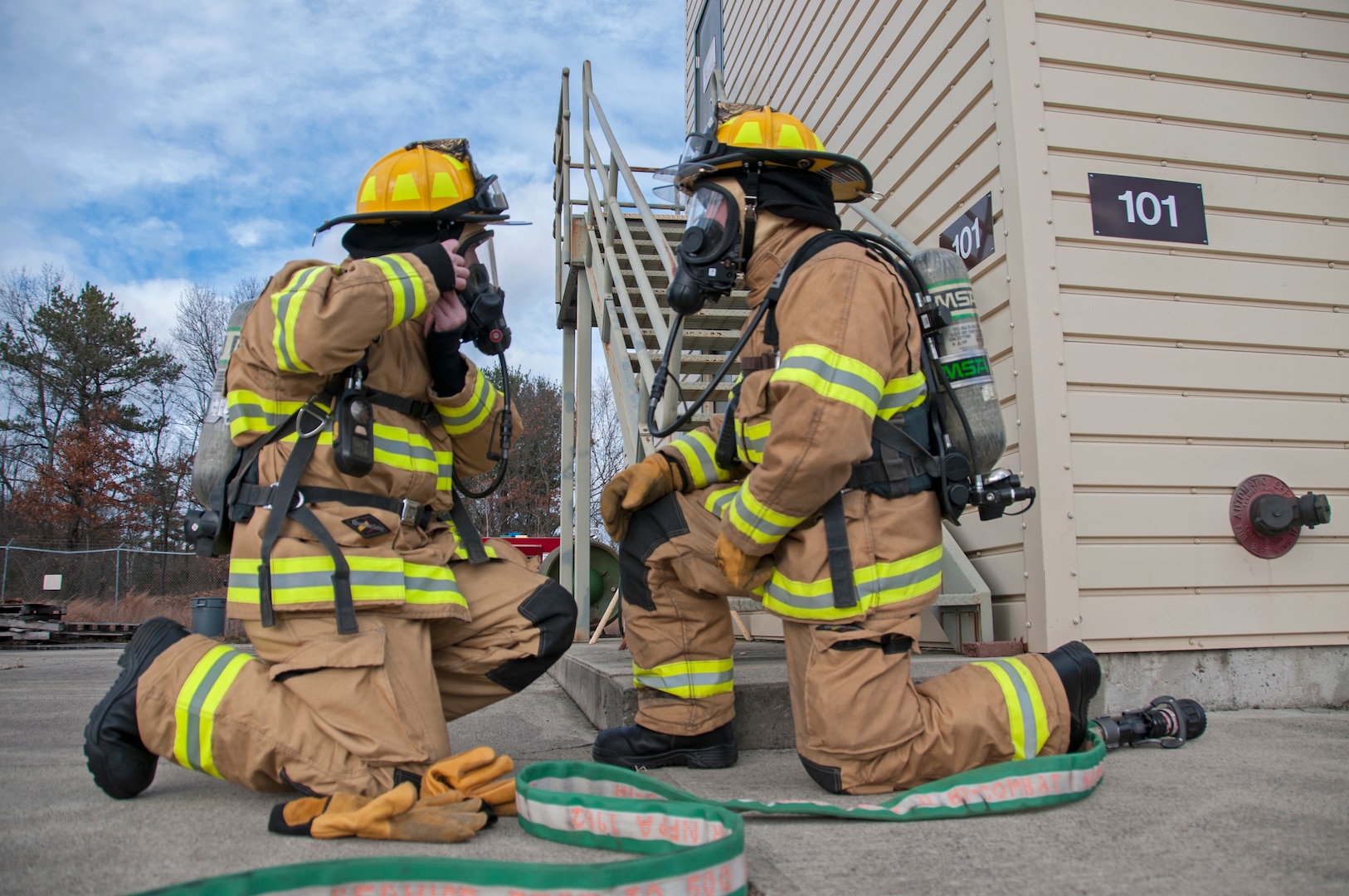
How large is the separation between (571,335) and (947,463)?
6.00 metres

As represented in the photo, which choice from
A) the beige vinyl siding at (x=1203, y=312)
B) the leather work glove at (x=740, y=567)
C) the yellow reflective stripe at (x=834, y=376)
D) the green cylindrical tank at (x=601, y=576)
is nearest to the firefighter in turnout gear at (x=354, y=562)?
the leather work glove at (x=740, y=567)

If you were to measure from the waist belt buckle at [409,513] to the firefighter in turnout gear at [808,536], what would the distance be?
1.83 ft

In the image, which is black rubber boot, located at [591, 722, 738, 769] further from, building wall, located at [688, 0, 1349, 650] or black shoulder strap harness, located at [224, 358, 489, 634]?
building wall, located at [688, 0, 1349, 650]

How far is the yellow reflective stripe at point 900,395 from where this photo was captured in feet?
7.86

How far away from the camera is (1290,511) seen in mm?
3436

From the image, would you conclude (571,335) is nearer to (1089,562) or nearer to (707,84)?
(707,84)

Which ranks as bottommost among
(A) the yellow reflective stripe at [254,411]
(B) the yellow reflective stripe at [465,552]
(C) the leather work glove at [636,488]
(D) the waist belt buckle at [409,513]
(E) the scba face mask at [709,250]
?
(B) the yellow reflective stripe at [465,552]

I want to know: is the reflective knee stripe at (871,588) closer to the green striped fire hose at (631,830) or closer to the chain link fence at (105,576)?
the green striped fire hose at (631,830)

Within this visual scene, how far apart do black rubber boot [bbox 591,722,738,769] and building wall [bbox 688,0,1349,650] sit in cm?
139

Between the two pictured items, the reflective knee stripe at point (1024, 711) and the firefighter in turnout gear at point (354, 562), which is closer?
the firefighter in turnout gear at point (354, 562)

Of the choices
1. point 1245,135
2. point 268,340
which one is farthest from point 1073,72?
point 268,340

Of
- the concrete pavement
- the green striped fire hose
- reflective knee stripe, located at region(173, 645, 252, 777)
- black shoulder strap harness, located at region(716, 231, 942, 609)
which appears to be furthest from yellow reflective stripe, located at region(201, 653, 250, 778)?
black shoulder strap harness, located at region(716, 231, 942, 609)

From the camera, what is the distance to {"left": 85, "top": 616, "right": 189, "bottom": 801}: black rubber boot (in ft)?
6.82

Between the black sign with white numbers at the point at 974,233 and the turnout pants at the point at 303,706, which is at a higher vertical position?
the black sign with white numbers at the point at 974,233
